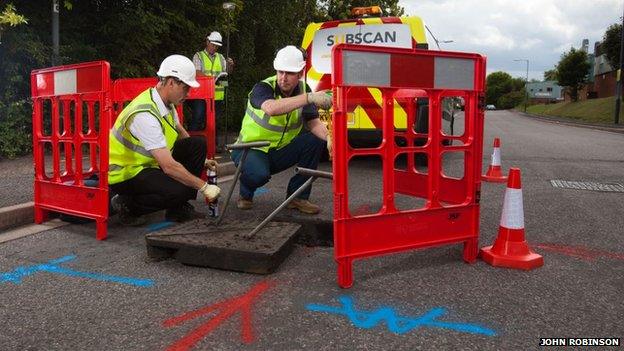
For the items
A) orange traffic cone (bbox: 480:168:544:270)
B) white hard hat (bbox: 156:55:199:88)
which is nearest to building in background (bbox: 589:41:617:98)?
orange traffic cone (bbox: 480:168:544:270)

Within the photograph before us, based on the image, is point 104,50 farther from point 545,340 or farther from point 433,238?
point 545,340

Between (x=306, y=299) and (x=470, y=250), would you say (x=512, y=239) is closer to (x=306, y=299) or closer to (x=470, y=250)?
(x=470, y=250)

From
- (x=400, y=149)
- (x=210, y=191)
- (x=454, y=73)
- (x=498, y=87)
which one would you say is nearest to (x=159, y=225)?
(x=210, y=191)

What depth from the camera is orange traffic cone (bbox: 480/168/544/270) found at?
322cm

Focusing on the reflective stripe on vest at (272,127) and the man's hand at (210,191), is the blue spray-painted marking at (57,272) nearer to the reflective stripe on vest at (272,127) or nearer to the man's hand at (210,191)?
the man's hand at (210,191)

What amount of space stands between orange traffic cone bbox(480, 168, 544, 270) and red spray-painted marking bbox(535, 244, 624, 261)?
381mm

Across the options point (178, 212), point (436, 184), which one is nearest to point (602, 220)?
point (436, 184)

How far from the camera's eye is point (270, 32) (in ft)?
47.8

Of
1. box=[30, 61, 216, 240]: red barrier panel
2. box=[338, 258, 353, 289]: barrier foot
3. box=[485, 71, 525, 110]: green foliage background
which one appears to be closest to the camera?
box=[338, 258, 353, 289]: barrier foot

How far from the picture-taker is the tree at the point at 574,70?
4781cm

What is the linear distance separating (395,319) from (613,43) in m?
39.3

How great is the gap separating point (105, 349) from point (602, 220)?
→ 415 centimetres

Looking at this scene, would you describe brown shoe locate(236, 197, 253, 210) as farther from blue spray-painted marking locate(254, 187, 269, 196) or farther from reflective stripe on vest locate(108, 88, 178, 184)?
reflective stripe on vest locate(108, 88, 178, 184)

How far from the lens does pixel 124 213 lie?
4176 millimetres
